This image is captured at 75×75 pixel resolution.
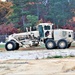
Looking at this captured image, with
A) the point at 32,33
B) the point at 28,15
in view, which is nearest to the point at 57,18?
the point at 28,15

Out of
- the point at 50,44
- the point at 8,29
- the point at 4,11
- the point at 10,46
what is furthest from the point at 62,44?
the point at 4,11

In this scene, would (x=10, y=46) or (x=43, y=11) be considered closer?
(x=10, y=46)

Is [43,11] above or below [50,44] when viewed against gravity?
above

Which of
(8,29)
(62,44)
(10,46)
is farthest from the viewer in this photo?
(8,29)

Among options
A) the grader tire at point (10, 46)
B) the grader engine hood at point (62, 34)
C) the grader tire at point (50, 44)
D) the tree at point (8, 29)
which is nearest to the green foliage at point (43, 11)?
the tree at point (8, 29)

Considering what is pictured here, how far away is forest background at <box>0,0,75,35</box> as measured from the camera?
4803 centimetres

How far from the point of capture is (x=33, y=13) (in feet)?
175

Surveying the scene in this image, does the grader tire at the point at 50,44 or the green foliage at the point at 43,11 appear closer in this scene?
the grader tire at the point at 50,44

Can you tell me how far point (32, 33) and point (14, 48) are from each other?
7.22 ft

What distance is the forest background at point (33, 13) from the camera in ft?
158

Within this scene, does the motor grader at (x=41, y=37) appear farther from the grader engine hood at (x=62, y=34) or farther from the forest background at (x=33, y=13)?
the forest background at (x=33, y=13)

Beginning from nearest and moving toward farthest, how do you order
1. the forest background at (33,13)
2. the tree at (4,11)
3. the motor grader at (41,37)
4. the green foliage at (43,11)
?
the motor grader at (41,37)
the forest background at (33,13)
the green foliage at (43,11)
the tree at (4,11)

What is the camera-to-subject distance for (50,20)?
50938mm

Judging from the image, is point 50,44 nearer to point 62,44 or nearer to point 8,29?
point 62,44
